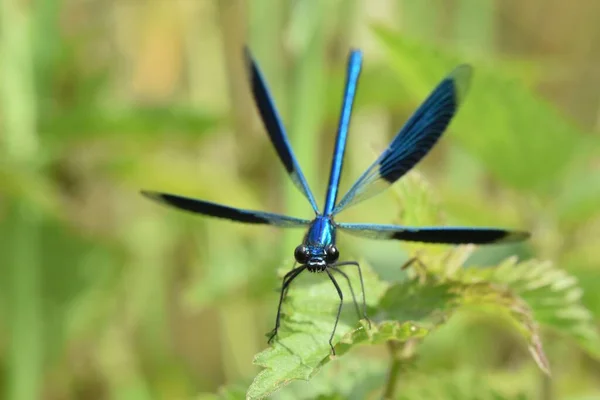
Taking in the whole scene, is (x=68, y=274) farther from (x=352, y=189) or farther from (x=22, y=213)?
(x=352, y=189)

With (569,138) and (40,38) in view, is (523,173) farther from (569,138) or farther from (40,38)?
(40,38)

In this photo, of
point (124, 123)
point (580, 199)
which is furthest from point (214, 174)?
point (580, 199)

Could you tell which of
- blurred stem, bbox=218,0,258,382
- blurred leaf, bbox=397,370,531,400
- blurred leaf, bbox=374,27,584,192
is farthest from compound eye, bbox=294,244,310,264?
blurred stem, bbox=218,0,258,382

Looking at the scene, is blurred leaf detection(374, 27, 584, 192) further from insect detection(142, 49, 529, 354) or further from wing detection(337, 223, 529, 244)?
wing detection(337, 223, 529, 244)

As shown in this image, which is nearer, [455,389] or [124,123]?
[455,389]

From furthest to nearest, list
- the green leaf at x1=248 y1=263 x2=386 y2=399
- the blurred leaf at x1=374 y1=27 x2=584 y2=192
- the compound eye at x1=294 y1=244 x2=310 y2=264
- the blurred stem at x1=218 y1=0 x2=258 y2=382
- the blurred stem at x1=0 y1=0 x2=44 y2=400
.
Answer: the blurred stem at x1=218 y1=0 x2=258 y2=382 < the blurred stem at x1=0 y1=0 x2=44 y2=400 < the blurred leaf at x1=374 y1=27 x2=584 y2=192 < the compound eye at x1=294 y1=244 x2=310 y2=264 < the green leaf at x1=248 y1=263 x2=386 y2=399

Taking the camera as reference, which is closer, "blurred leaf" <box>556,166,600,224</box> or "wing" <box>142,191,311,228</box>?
"wing" <box>142,191,311,228</box>
